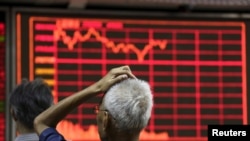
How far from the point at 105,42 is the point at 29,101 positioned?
1.56 meters

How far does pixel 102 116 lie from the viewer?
54.8 inches

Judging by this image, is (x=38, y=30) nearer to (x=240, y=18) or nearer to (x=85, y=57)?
(x=85, y=57)

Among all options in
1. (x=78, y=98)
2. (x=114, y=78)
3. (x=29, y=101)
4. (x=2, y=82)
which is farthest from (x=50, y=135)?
(x=2, y=82)

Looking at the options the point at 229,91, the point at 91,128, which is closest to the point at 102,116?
the point at 91,128

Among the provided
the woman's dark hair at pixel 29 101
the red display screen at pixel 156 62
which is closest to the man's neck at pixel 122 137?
the woman's dark hair at pixel 29 101

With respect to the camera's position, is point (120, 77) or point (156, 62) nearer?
point (120, 77)

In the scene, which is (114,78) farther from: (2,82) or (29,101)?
(2,82)

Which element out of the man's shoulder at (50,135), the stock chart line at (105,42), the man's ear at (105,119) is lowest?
the man's shoulder at (50,135)

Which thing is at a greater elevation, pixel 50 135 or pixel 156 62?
pixel 156 62

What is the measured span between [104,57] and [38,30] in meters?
0.38

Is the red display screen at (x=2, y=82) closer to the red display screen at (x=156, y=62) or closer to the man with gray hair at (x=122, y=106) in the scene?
the red display screen at (x=156, y=62)

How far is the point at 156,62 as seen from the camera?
3.44m

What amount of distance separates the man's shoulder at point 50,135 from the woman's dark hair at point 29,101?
36 cm

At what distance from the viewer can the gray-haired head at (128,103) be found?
138cm
